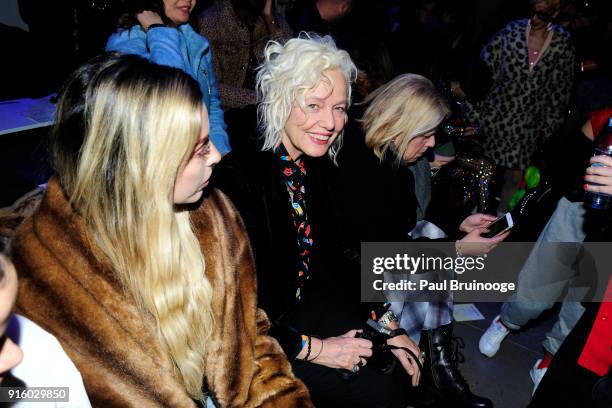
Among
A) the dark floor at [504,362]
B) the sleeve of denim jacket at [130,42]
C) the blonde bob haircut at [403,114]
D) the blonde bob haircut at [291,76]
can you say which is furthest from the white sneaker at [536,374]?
the sleeve of denim jacket at [130,42]

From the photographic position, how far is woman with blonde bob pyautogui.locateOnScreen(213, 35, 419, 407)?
1835 mm

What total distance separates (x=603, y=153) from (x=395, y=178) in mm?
920

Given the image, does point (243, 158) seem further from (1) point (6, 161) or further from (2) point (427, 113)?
(1) point (6, 161)

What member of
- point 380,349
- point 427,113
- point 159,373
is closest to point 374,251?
point 380,349

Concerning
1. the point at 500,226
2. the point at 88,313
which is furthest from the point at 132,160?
the point at 500,226

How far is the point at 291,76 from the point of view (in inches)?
73.3

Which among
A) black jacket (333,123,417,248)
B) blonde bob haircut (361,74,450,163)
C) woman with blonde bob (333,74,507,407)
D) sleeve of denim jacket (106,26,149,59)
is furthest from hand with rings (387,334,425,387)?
sleeve of denim jacket (106,26,149,59)

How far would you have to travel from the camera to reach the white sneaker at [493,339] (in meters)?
2.86

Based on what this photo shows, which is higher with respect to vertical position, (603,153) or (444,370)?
(603,153)

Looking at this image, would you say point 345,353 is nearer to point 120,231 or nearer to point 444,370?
point 444,370

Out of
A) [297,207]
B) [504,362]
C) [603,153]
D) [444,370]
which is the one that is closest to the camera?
[603,153]

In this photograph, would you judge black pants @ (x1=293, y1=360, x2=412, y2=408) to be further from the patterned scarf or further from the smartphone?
the smartphone

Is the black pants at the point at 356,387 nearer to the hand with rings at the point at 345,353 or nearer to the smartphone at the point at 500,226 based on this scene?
the hand with rings at the point at 345,353

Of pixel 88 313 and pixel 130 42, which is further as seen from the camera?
pixel 130 42
